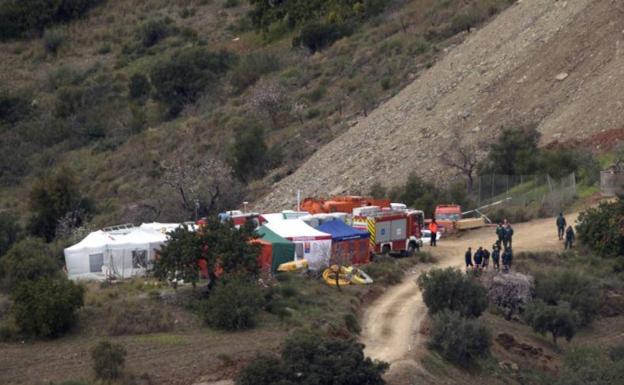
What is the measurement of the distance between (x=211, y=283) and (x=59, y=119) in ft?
179

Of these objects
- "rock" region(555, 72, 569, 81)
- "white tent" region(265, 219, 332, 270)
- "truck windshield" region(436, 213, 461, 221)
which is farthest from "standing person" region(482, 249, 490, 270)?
"rock" region(555, 72, 569, 81)

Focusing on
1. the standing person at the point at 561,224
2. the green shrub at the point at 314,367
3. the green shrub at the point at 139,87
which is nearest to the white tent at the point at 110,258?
the green shrub at the point at 314,367

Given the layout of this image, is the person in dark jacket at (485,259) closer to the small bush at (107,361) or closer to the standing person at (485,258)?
the standing person at (485,258)

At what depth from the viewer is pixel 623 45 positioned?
62656 millimetres

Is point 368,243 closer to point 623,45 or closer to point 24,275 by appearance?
point 24,275

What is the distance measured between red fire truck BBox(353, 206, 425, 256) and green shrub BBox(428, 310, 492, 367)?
29.1 feet

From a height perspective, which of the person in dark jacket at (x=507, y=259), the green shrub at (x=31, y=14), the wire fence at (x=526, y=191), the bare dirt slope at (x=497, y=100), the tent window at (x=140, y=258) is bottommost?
the person in dark jacket at (x=507, y=259)

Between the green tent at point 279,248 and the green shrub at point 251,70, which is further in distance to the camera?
the green shrub at point 251,70

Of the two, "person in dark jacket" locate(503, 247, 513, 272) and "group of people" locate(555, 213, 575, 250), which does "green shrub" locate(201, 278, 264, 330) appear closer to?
"person in dark jacket" locate(503, 247, 513, 272)

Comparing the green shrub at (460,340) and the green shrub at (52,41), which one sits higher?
the green shrub at (52,41)

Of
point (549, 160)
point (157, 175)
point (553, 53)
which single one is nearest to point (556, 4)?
point (553, 53)

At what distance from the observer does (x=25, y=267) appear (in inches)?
1640

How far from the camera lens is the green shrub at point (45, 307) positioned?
3675 centimetres

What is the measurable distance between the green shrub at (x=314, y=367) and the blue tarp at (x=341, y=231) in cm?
1108
